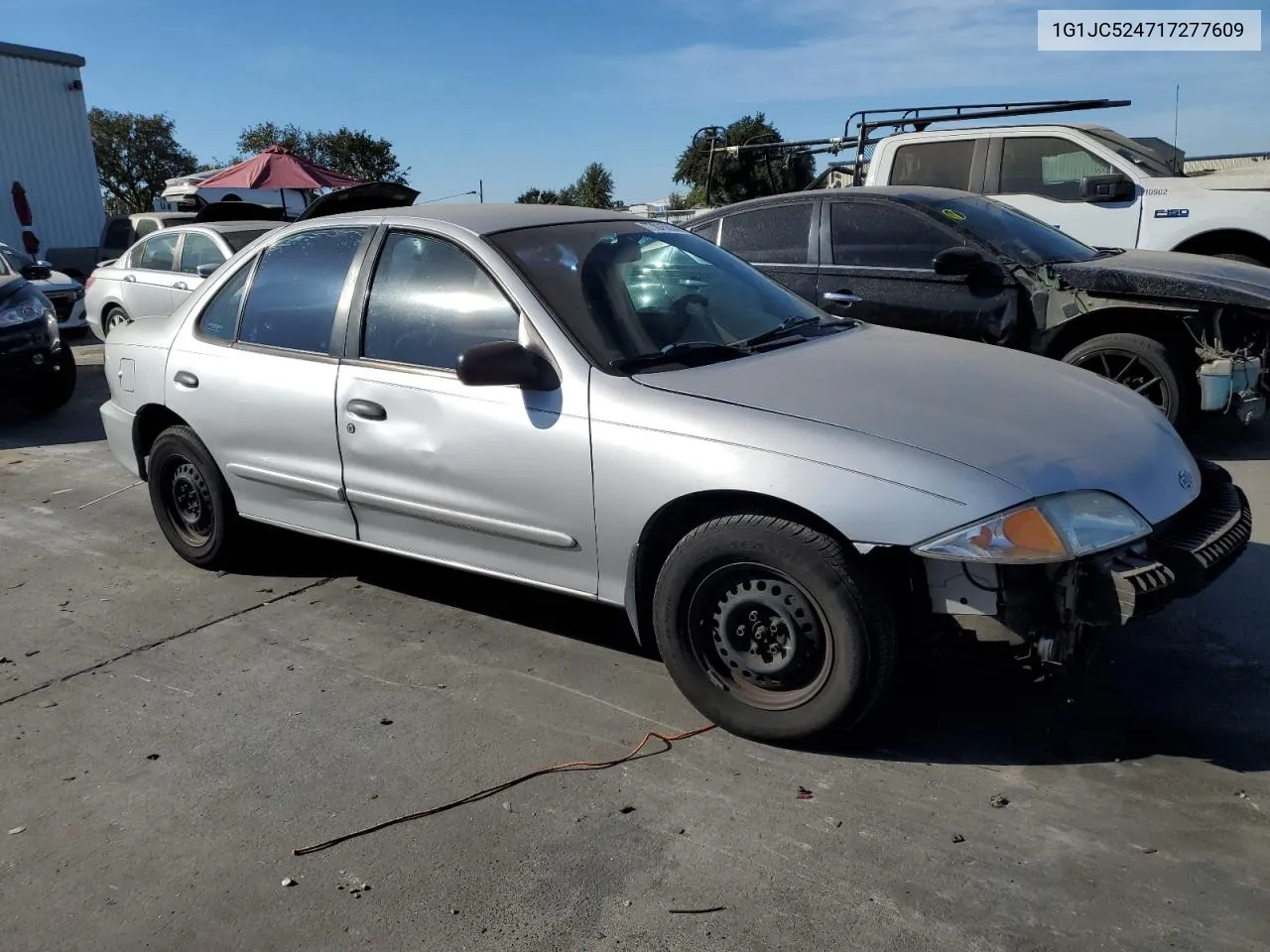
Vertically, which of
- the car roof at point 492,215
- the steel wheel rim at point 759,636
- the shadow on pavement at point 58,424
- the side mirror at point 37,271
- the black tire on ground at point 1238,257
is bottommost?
the shadow on pavement at point 58,424

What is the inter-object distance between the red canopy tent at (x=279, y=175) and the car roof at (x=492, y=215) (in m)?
12.1

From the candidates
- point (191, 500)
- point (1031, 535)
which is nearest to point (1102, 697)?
point (1031, 535)

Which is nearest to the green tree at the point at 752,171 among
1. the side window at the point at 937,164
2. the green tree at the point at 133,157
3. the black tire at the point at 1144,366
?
the side window at the point at 937,164

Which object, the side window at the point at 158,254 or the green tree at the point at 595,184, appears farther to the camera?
the green tree at the point at 595,184

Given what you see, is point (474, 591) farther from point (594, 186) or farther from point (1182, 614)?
point (594, 186)

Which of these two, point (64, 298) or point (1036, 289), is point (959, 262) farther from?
point (64, 298)

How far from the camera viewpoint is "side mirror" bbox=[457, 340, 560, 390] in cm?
350

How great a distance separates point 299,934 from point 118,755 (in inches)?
48.7

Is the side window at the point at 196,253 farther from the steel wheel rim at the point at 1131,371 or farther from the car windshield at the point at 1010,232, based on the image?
the steel wheel rim at the point at 1131,371

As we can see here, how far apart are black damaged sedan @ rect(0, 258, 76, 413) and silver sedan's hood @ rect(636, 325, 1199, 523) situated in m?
7.14

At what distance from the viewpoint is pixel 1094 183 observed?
8805 mm

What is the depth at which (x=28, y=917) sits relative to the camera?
2.68 m

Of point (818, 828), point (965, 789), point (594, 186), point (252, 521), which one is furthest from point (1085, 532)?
point (594, 186)

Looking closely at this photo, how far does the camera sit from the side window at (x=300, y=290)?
430 cm
